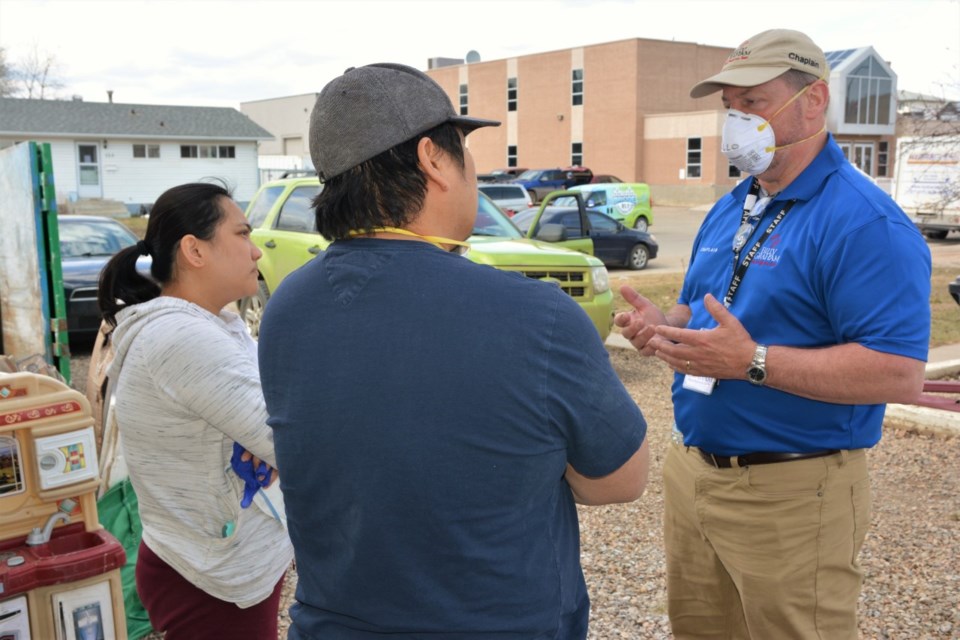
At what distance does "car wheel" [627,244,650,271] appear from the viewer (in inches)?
756

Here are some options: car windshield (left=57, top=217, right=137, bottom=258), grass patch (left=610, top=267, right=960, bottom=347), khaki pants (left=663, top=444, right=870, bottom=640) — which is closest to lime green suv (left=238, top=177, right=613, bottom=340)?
grass patch (left=610, top=267, right=960, bottom=347)

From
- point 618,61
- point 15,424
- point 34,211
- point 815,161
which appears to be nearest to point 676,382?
point 815,161

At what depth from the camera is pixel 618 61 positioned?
47.6 meters

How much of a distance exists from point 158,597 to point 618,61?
48221 mm

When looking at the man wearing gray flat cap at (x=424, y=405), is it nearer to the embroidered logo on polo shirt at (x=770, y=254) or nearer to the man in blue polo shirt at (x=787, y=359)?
the man in blue polo shirt at (x=787, y=359)

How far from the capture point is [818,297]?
2.36 metres

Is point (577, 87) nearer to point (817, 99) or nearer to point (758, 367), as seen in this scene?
point (817, 99)

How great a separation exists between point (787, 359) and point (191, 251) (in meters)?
1.80

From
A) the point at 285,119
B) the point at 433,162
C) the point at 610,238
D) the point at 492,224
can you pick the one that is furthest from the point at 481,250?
the point at 285,119

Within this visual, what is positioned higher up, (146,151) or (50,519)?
(146,151)

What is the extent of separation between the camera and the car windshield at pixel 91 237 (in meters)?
11.5

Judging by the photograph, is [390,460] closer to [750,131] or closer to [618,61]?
[750,131]

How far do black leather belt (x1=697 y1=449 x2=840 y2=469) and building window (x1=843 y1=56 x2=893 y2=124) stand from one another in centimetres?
4383

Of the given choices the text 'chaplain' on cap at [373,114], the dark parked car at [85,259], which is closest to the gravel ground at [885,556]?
the text 'chaplain' on cap at [373,114]
